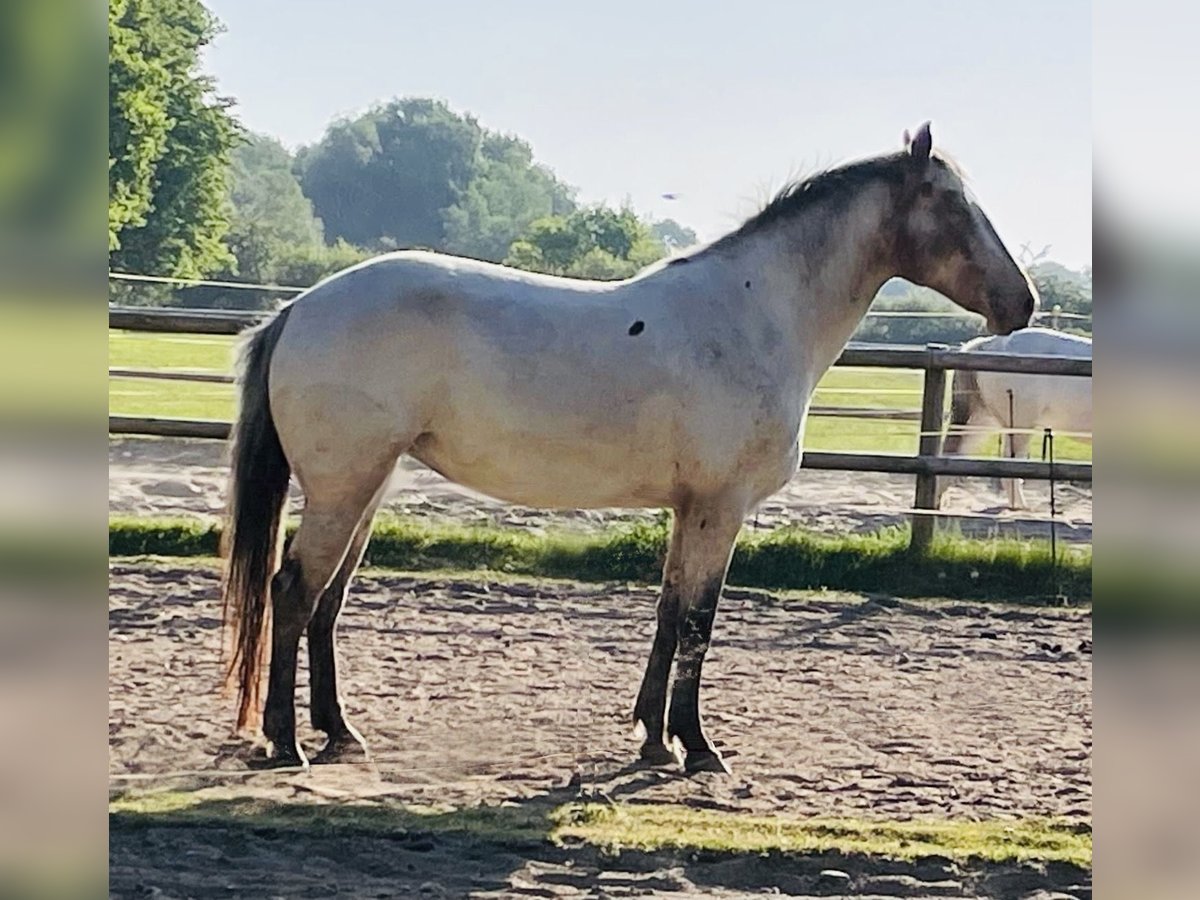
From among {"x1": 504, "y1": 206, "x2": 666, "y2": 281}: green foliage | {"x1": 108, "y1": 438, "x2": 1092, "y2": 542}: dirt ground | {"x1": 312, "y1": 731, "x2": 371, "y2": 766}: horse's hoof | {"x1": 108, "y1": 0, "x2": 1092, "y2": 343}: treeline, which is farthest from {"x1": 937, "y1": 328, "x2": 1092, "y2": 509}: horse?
{"x1": 312, "y1": 731, "x2": 371, "y2": 766}: horse's hoof

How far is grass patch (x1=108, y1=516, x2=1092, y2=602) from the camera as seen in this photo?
6.48 m

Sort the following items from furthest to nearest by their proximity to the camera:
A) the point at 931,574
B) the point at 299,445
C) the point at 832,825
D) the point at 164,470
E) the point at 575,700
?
the point at 164,470 → the point at 931,574 → the point at 575,700 → the point at 299,445 → the point at 832,825

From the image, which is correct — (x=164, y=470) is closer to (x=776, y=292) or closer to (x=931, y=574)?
(x=931, y=574)

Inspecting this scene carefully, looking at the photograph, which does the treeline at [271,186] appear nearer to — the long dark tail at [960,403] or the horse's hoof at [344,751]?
the long dark tail at [960,403]

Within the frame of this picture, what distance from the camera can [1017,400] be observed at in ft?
25.0

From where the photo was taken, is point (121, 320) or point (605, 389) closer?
point (605, 389)

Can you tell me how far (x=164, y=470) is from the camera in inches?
364

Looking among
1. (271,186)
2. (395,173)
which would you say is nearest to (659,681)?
(395,173)

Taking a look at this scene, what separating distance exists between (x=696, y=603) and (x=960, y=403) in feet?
13.8
